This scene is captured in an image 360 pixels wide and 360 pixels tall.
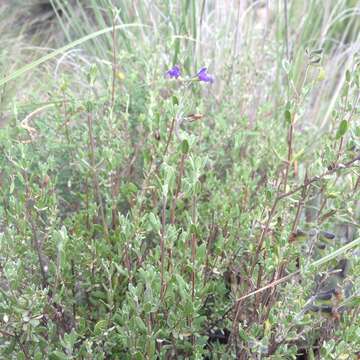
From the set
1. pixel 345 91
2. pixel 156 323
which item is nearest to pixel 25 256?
pixel 156 323

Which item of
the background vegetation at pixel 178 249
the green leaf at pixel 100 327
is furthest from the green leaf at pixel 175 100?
the green leaf at pixel 100 327

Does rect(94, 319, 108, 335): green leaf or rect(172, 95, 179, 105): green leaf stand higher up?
rect(172, 95, 179, 105): green leaf

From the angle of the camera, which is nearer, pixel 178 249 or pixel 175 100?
pixel 175 100

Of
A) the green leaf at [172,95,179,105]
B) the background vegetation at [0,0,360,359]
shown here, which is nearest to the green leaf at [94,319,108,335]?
the background vegetation at [0,0,360,359]

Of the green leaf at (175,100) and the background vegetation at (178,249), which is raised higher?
the green leaf at (175,100)

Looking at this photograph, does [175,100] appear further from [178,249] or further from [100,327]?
[100,327]

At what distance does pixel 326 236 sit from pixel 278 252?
0.50 feet

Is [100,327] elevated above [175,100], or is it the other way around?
[175,100]

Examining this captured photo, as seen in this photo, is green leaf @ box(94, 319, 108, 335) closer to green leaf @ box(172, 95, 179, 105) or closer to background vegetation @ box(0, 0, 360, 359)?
background vegetation @ box(0, 0, 360, 359)

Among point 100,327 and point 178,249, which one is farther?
point 178,249

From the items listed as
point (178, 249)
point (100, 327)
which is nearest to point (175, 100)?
point (178, 249)

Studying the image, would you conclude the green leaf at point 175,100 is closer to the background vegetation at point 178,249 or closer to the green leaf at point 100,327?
the background vegetation at point 178,249

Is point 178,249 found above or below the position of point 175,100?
below

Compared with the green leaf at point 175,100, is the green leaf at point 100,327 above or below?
below
